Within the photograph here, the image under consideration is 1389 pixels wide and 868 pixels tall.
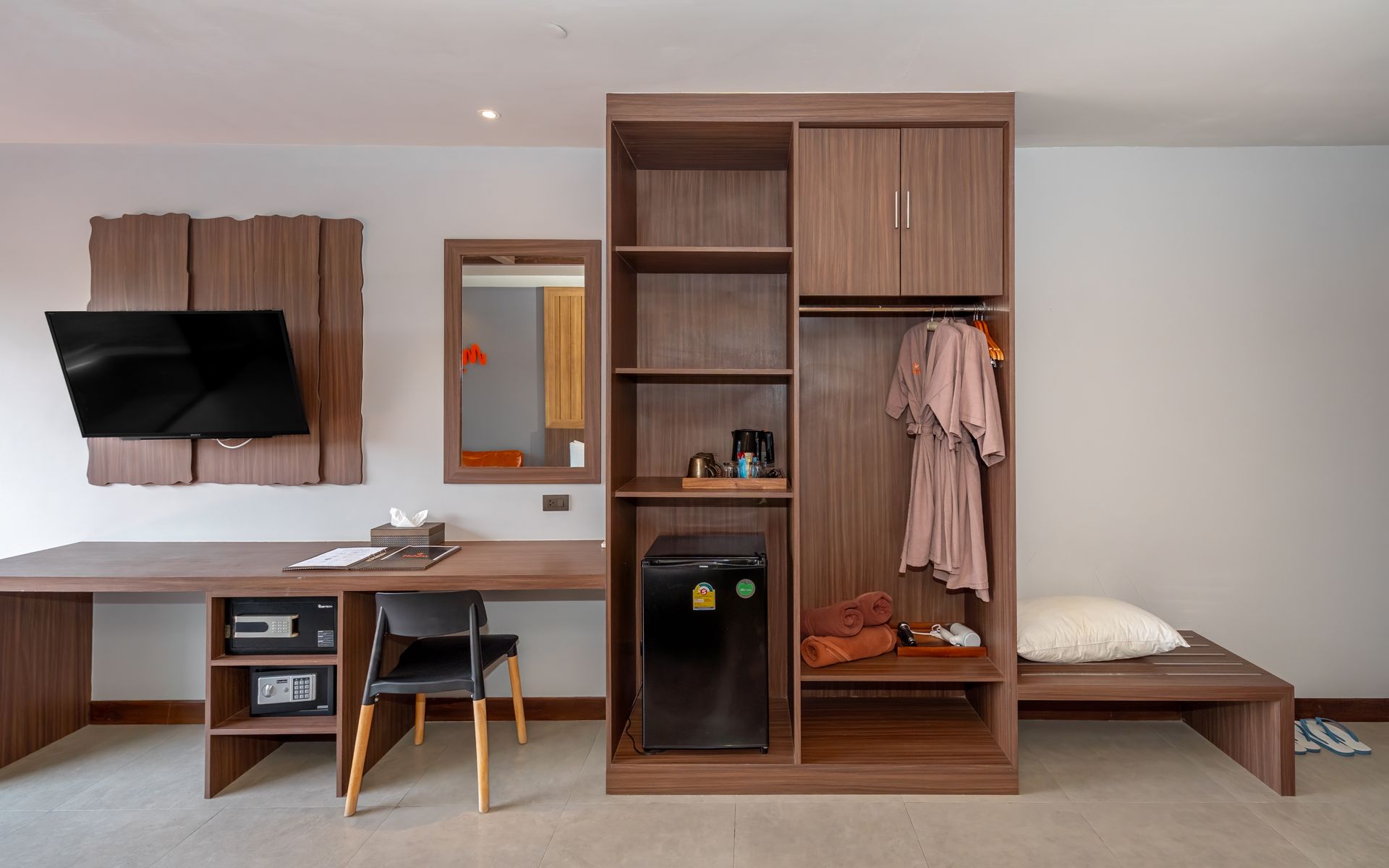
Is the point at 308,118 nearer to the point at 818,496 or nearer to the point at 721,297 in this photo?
the point at 721,297

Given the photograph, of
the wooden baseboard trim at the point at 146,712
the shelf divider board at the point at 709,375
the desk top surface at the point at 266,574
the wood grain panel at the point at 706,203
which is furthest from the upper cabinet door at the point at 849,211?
the wooden baseboard trim at the point at 146,712

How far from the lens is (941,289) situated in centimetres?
263

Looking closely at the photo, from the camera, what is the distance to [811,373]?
Answer: 3.12 m

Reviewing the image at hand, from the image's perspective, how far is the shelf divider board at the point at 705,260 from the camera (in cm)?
264

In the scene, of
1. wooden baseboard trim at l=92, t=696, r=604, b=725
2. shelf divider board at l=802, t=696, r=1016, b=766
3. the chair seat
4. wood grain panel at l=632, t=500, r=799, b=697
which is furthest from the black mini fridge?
wooden baseboard trim at l=92, t=696, r=604, b=725

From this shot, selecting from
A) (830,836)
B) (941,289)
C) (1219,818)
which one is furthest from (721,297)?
(1219,818)

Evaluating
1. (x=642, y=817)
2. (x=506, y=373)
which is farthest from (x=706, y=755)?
(x=506, y=373)

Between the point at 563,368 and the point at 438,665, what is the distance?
130 cm

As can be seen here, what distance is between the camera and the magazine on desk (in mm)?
2650

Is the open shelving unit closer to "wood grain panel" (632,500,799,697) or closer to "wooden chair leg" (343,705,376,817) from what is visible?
"wooden chair leg" (343,705,376,817)

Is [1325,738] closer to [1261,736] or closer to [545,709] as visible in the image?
[1261,736]

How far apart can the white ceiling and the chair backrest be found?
177 centimetres

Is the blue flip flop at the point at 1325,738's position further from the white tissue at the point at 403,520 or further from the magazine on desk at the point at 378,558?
the white tissue at the point at 403,520

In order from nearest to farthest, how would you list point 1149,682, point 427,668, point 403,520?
1. point 427,668
2. point 1149,682
3. point 403,520
